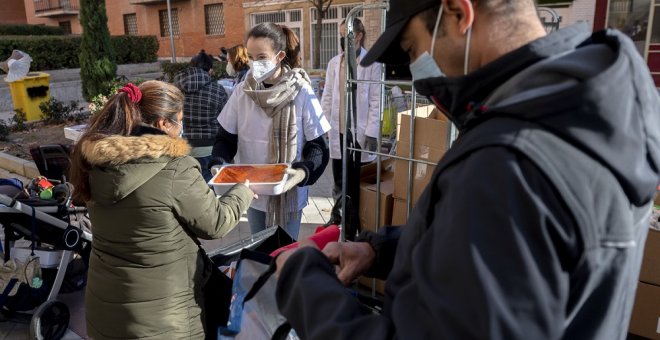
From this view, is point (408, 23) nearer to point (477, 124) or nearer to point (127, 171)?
point (477, 124)

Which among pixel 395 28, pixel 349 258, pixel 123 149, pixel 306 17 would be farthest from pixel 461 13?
pixel 306 17

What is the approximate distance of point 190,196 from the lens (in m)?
2.13

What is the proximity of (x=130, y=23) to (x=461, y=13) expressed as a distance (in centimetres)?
3150

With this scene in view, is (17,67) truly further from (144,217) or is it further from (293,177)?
(144,217)

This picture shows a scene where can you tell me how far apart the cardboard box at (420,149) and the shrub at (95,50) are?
29.8ft

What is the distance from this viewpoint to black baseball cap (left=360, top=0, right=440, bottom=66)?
0.98 meters

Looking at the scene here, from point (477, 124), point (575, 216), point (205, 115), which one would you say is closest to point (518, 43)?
point (477, 124)

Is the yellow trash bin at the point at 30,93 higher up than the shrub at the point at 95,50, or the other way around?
the shrub at the point at 95,50

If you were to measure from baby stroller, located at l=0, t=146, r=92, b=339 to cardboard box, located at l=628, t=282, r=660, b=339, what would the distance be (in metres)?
3.39

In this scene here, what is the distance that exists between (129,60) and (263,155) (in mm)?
17618

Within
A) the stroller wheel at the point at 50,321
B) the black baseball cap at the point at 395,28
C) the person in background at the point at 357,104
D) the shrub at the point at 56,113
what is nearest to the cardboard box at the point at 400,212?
the black baseball cap at the point at 395,28

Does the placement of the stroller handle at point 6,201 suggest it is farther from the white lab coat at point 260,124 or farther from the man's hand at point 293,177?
the man's hand at point 293,177

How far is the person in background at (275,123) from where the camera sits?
2.96 metres

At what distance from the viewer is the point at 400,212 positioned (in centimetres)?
275
